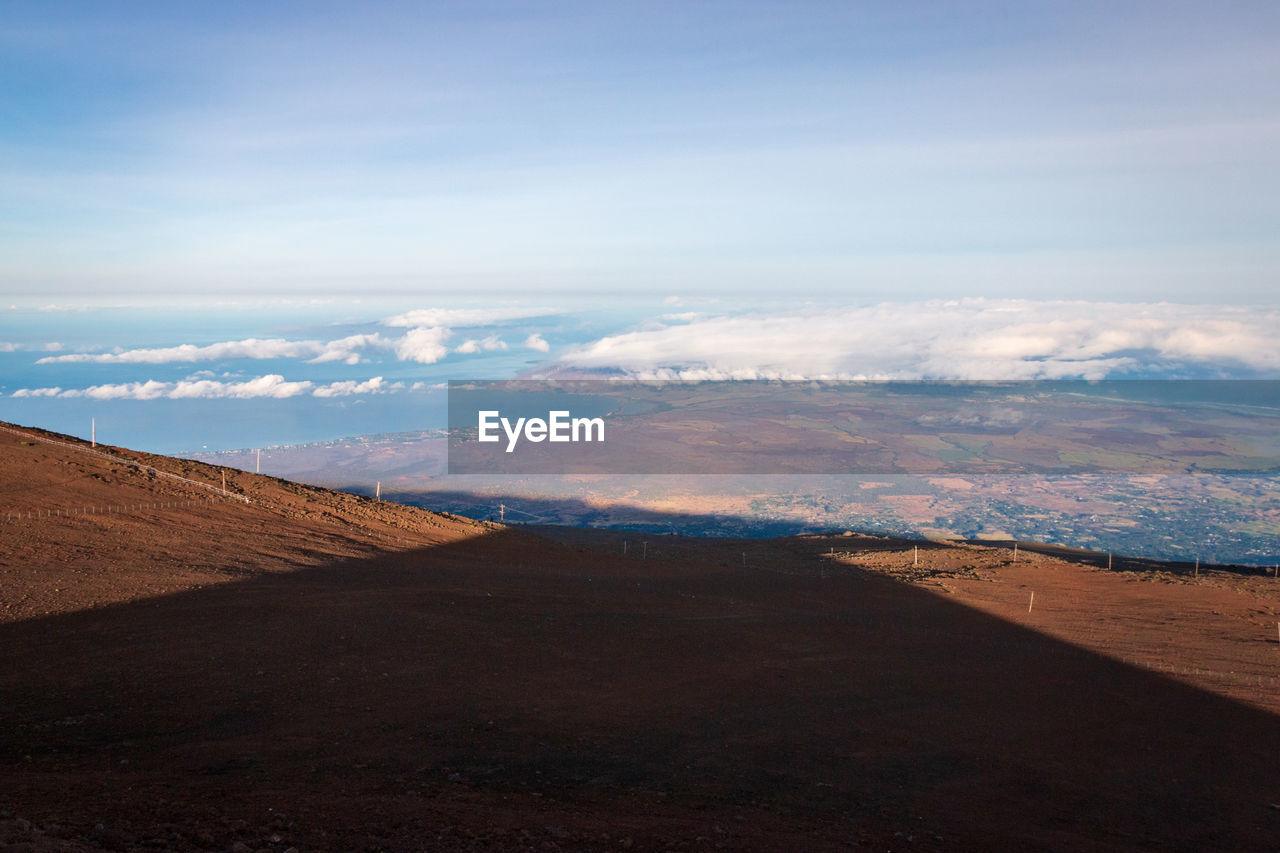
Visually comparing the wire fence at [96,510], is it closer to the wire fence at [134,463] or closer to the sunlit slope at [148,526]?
the sunlit slope at [148,526]

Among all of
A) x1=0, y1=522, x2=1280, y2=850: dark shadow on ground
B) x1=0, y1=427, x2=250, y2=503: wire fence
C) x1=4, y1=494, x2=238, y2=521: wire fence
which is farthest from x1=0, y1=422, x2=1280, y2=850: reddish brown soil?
x1=0, y1=427, x2=250, y2=503: wire fence

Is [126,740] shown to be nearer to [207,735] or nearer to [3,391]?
[207,735]

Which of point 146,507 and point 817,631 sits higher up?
point 146,507

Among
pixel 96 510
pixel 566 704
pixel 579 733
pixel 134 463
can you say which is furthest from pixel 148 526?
pixel 579 733

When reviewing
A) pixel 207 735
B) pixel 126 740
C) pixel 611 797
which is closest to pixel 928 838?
pixel 611 797

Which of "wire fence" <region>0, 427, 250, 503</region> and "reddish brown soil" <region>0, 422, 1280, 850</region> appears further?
"wire fence" <region>0, 427, 250, 503</region>

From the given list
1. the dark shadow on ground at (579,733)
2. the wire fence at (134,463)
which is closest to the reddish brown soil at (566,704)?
the dark shadow on ground at (579,733)

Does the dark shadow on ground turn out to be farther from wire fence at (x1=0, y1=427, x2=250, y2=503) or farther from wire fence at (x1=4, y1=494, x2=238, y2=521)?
wire fence at (x1=0, y1=427, x2=250, y2=503)

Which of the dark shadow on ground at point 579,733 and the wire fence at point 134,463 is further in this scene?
the wire fence at point 134,463
